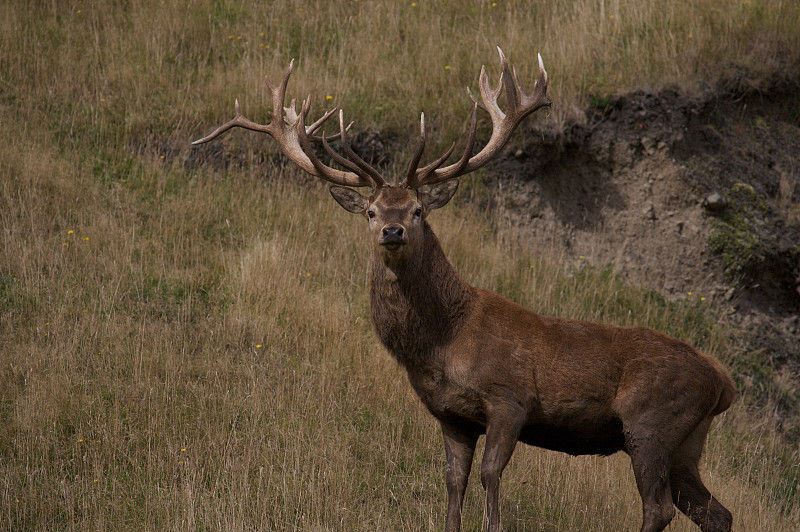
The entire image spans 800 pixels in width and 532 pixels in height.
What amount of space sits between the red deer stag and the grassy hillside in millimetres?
921

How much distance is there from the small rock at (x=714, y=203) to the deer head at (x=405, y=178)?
172 inches

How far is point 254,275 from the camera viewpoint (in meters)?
8.77

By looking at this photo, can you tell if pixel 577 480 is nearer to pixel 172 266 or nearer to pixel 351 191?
pixel 351 191

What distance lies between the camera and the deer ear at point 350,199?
649 cm

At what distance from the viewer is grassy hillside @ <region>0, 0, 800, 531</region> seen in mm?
6660

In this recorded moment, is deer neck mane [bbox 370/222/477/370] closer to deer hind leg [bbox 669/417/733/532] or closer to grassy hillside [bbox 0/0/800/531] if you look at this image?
grassy hillside [bbox 0/0/800/531]

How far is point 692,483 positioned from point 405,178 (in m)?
2.92

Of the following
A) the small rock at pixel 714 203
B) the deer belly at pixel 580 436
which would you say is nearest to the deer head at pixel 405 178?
A: the deer belly at pixel 580 436

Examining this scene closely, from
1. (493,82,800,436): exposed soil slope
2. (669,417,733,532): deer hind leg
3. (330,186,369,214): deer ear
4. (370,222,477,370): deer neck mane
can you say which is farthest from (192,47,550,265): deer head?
(493,82,800,436): exposed soil slope

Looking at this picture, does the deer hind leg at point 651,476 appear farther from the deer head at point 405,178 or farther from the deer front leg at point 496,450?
the deer head at point 405,178

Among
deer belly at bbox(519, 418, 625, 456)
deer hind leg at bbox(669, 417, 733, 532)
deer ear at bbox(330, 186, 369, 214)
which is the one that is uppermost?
deer ear at bbox(330, 186, 369, 214)

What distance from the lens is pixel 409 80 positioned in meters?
11.1

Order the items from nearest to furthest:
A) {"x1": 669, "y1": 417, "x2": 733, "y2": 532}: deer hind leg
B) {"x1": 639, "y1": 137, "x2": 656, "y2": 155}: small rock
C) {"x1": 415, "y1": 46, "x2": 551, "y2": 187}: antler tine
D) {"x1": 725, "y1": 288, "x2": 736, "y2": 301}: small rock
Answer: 1. {"x1": 669, "y1": 417, "x2": 733, "y2": 532}: deer hind leg
2. {"x1": 415, "y1": 46, "x2": 551, "y2": 187}: antler tine
3. {"x1": 725, "y1": 288, "x2": 736, "y2": 301}: small rock
4. {"x1": 639, "y1": 137, "x2": 656, "y2": 155}: small rock

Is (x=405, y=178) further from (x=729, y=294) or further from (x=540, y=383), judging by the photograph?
(x=729, y=294)
